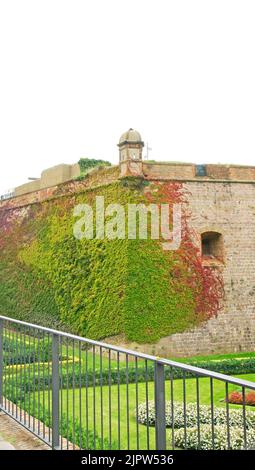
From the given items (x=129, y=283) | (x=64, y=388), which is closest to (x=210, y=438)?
(x=64, y=388)

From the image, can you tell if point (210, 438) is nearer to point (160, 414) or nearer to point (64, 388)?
point (64, 388)

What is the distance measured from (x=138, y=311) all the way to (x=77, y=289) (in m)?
3.02

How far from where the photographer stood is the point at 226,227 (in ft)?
57.0

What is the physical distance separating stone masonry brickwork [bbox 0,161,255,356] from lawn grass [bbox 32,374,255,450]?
2.76m

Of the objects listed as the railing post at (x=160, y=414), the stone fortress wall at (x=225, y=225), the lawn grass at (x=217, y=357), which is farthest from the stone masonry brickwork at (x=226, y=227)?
the railing post at (x=160, y=414)

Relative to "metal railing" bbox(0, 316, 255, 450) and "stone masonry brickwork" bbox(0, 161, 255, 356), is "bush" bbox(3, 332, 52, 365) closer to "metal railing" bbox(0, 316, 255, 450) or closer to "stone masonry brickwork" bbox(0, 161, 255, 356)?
"metal railing" bbox(0, 316, 255, 450)

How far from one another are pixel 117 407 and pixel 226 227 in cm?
1318

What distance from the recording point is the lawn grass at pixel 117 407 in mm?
4398

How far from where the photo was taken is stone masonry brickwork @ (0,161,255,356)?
16.7 metres

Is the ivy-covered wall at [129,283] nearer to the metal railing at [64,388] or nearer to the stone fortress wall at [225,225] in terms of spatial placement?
the stone fortress wall at [225,225]

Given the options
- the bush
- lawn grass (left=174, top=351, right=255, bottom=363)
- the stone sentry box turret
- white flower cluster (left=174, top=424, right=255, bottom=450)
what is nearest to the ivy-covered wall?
the stone sentry box turret

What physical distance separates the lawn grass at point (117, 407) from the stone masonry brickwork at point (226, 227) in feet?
9.05
